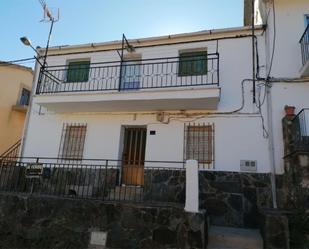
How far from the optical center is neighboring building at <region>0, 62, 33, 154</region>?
14.9 metres

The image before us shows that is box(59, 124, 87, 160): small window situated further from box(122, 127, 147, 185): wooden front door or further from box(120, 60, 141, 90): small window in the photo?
box(120, 60, 141, 90): small window

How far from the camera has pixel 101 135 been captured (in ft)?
32.2

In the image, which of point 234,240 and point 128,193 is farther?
point 128,193

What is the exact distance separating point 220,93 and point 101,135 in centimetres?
444

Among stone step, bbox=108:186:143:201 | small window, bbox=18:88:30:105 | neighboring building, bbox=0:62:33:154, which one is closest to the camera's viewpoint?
stone step, bbox=108:186:143:201

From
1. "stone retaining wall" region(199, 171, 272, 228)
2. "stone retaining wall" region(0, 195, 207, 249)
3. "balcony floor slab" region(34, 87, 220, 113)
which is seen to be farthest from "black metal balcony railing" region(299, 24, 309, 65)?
"stone retaining wall" region(0, 195, 207, 249)

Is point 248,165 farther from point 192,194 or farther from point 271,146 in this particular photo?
point 192,194

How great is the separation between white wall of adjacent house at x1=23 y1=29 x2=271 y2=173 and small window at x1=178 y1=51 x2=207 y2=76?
0.39 meters

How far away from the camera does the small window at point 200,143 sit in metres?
8.66

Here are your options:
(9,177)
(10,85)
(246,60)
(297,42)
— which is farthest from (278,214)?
(10,85)

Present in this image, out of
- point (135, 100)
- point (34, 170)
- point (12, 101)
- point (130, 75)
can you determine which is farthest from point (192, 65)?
point (12, 101)

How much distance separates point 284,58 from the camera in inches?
344

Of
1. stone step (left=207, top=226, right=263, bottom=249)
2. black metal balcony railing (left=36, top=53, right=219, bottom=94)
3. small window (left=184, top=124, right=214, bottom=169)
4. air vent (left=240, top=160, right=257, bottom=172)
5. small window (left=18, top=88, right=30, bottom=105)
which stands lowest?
stone step (left=207, top=226, right=263, bottom=249)

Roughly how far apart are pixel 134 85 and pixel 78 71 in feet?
8.40
